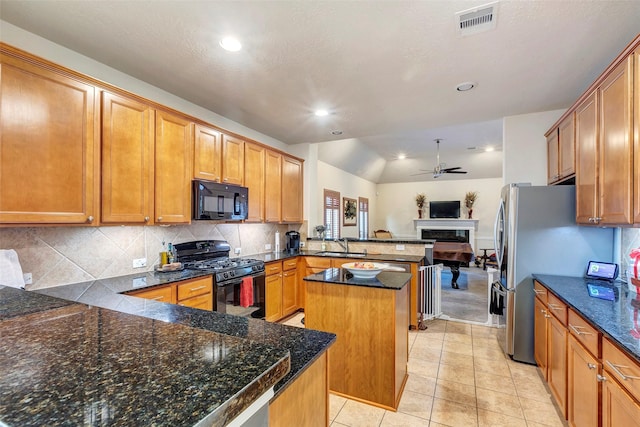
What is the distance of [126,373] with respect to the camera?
65cm

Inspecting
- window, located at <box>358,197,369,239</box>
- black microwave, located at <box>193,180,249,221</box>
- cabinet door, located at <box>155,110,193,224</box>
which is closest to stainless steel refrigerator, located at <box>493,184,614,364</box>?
black microwave, located at <box>193,180,249,221</box>

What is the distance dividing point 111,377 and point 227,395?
0.95 ft

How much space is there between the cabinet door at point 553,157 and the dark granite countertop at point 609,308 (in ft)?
3.96

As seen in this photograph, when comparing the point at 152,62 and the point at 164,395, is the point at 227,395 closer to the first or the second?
the point at 164,395

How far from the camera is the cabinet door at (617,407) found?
1203mm

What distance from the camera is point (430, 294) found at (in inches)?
157

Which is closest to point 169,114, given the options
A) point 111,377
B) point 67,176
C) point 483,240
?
point 67,176

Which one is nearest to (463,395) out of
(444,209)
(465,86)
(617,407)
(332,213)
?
(617,407)

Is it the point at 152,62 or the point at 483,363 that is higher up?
the point at 152,62

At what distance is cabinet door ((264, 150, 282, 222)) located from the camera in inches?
158

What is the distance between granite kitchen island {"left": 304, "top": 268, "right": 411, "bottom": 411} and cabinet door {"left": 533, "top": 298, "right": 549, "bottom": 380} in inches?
46.3

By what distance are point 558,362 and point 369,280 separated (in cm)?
144

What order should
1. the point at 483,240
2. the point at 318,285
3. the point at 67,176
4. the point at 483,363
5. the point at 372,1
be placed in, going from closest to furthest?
the point at 372,1 → the point at 67,176 → the point at 318,285 → the point at 483,363 → the point at 483,240

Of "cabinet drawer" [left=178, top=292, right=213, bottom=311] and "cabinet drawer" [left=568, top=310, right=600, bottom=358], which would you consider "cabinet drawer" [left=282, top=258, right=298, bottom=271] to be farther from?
"cabinet drawer" [left=568, top=310, right=600, bottom=358]
